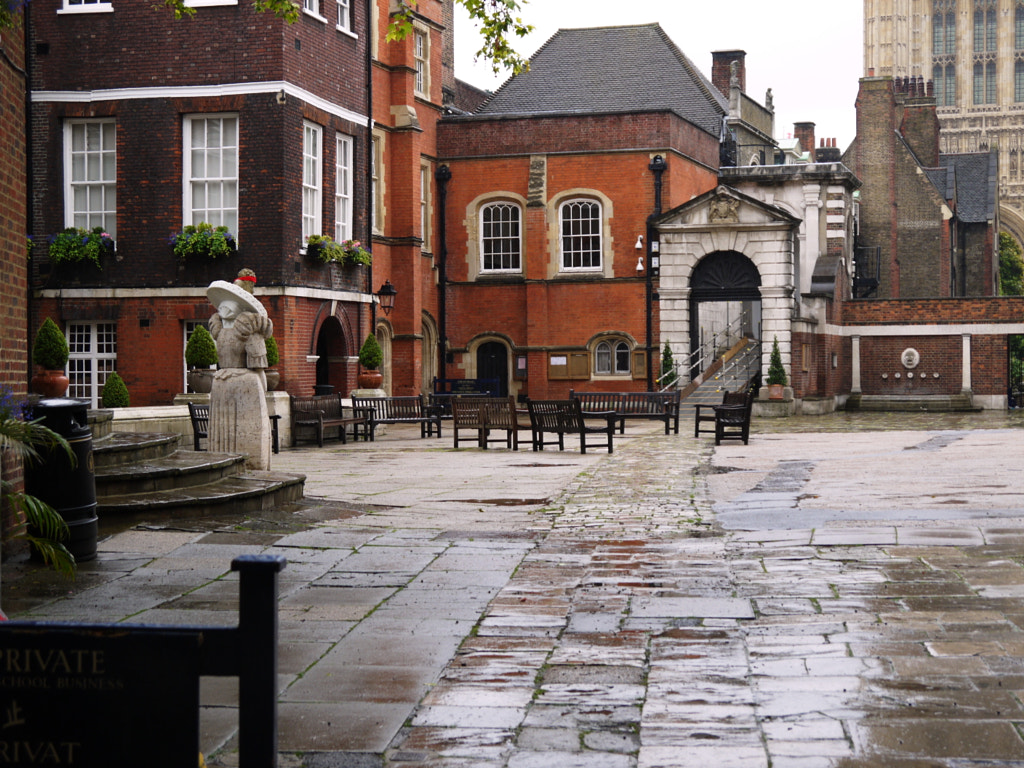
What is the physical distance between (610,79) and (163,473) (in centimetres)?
3104

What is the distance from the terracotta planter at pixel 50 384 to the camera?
1590cm

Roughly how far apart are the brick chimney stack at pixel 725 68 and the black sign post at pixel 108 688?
48754 mm

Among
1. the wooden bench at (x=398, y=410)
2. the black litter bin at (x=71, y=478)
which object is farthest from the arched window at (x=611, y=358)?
the black litter bin at (x=71, y=478)

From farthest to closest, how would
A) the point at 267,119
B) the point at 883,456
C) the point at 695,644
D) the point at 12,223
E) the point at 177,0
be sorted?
the point at 267,119, the point at 883,456, the point at 177,0, the point at 12,223, the point at 695,644

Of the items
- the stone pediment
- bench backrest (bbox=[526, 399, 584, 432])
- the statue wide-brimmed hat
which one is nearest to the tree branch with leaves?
the statue wide-brimmed hat

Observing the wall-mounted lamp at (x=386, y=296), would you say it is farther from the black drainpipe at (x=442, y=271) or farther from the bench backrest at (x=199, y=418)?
the bench backrest at (x=199, y=418)

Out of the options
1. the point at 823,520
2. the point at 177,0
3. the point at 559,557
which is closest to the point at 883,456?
the point at 823,520

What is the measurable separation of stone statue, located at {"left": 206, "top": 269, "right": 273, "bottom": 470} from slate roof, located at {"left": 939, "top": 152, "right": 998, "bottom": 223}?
→ 165ft

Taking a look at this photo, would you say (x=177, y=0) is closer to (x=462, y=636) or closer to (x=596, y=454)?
(x=462, y=636)

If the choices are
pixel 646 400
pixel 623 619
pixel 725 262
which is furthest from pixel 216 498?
pixel 725 262

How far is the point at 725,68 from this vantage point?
50.1 m

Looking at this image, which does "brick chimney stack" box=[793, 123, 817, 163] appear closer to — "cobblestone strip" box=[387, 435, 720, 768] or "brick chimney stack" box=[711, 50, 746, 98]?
"brick chimney stack" box=[711, 50, 746, 98]

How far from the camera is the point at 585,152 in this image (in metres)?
34.7

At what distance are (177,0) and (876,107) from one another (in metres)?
44.4
